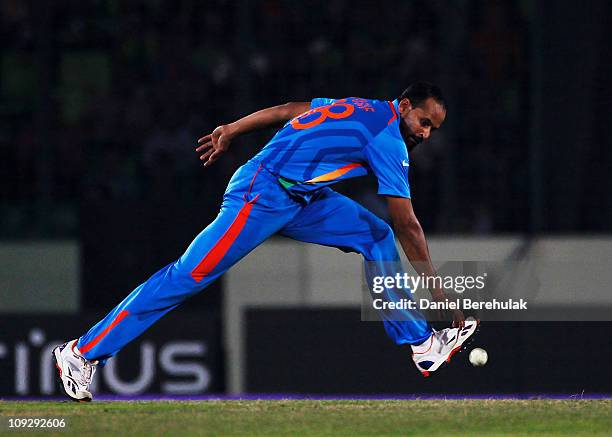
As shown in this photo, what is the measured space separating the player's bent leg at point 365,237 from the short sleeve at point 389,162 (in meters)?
0.36

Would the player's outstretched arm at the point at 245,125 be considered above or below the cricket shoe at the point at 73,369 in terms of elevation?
above

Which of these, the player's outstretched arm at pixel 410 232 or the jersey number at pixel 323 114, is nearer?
the player's outstretched arm at pixel 410 232

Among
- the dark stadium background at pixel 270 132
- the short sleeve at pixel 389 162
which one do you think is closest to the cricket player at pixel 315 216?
the short sleeve at pixel 389 162

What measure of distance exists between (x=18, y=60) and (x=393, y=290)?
20.7 feet

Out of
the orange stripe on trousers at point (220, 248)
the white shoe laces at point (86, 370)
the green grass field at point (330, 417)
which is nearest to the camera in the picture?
the green grass field at point (330, 417)

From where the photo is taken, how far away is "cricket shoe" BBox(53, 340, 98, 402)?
5961 millimetres

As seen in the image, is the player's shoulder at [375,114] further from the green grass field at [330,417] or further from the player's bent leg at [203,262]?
the green grass field at [330,417]

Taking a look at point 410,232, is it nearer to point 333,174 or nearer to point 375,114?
point 333,174

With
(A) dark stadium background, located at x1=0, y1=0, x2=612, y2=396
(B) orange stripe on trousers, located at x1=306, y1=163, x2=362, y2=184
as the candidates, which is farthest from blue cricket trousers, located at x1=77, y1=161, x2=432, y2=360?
(A) dark stadium background, located at x1=0, y1=0, x2=612, y2=396

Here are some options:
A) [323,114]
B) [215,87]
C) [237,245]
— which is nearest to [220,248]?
[237,245]

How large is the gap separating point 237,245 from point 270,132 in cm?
428

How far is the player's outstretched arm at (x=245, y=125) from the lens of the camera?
19.9 feet

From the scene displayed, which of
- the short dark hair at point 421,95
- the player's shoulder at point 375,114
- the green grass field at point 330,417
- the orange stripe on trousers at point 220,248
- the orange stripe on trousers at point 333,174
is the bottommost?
the green grass field at point 330,417

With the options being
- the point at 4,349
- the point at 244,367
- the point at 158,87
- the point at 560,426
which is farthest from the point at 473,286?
the point at 158,87
